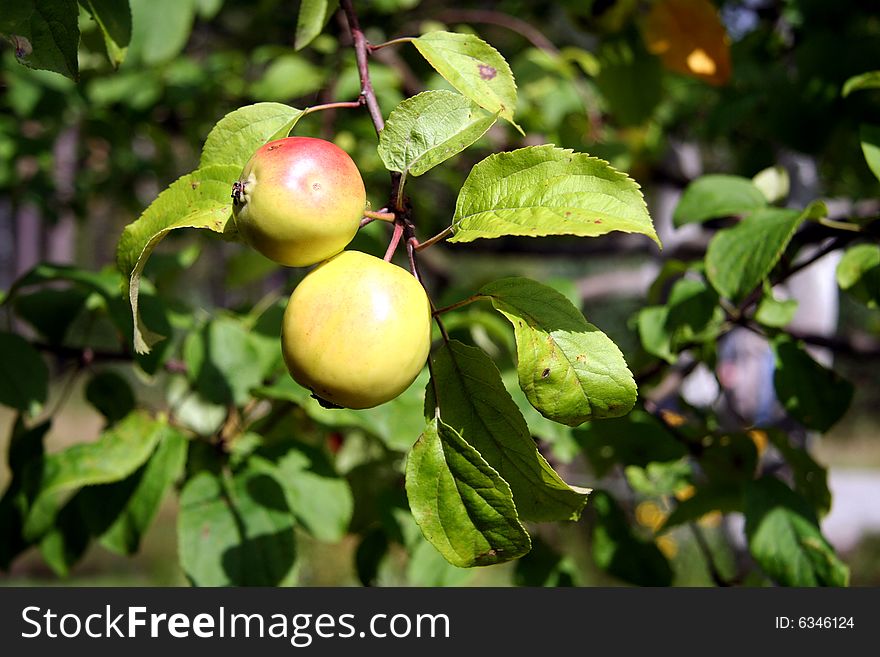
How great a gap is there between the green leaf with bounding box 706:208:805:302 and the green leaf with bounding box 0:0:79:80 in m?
0.59

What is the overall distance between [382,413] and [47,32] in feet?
1.77

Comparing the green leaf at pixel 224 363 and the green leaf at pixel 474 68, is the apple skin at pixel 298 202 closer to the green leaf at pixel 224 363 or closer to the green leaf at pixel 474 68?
the green leaf at pixel 474 68

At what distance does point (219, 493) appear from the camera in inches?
34.8

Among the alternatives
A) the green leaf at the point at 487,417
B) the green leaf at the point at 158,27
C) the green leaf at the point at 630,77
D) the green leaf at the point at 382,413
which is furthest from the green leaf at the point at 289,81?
the green leaf at the point at 487,417

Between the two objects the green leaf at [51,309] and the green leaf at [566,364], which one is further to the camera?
the green leaf at [51,309]

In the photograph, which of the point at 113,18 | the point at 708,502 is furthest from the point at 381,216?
the point at 708,502

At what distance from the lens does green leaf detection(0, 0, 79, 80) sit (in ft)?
1.93

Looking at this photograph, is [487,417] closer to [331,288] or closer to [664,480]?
[331,288]

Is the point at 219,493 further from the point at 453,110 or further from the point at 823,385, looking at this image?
the point at 823,385

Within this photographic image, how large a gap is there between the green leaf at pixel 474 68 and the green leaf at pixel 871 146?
15.1 inches

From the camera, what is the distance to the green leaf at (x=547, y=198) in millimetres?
473

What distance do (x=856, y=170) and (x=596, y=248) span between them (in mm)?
892

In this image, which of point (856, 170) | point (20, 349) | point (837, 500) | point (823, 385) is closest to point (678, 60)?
point (856, 170)

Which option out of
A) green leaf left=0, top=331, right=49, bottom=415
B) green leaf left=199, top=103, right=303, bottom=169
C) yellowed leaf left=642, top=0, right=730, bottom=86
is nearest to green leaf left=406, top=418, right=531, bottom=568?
green leaf left=199, top=103, right=303, bottom=169
